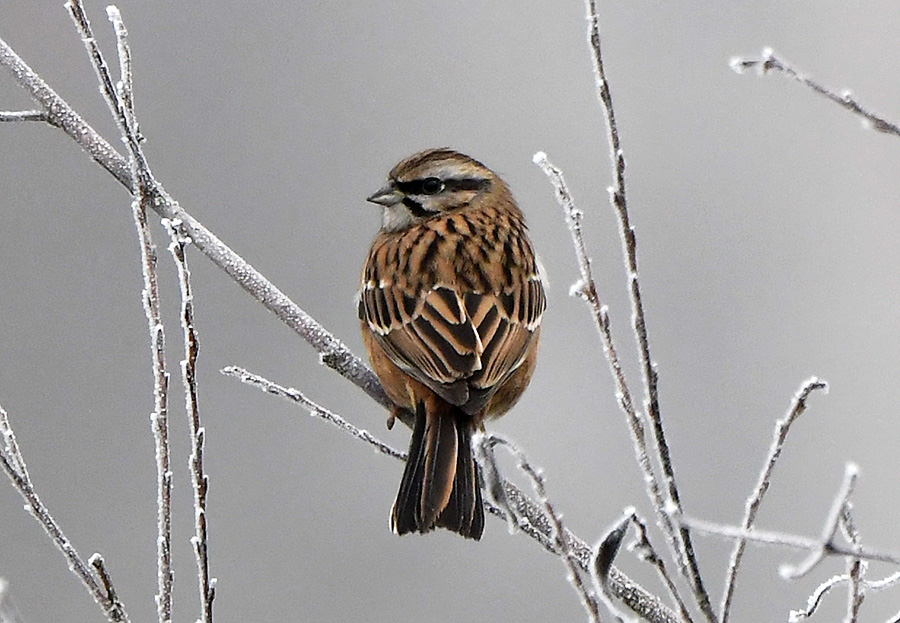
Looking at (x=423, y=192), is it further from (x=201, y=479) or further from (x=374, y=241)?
(x=201, y=479)

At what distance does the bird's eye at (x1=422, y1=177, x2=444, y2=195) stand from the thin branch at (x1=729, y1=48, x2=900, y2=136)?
92.4 inches

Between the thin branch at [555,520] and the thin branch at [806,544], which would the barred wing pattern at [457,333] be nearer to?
the thin branch at [555,520]

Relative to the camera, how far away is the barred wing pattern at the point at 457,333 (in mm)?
2887

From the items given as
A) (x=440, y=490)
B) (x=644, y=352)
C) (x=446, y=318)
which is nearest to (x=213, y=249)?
(x=446, y=318)

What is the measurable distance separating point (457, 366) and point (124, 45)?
1239mm

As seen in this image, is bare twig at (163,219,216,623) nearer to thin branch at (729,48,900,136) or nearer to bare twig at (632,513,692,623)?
bare twig at (632,513,692,623)

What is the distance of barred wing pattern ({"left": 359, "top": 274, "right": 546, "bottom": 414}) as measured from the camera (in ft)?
9.47

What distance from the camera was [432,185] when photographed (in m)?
3.72

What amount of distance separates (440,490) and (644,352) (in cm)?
116

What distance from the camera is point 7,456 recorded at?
5.57ft

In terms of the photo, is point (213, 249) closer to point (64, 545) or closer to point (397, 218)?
point (397, 218)

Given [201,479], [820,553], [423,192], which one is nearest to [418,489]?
[201,479]

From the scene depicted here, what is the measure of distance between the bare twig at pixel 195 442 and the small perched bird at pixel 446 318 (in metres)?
1.03

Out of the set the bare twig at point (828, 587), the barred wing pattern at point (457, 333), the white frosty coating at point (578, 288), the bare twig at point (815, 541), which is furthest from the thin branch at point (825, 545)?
the barred wing pattern at point (457, 333)
